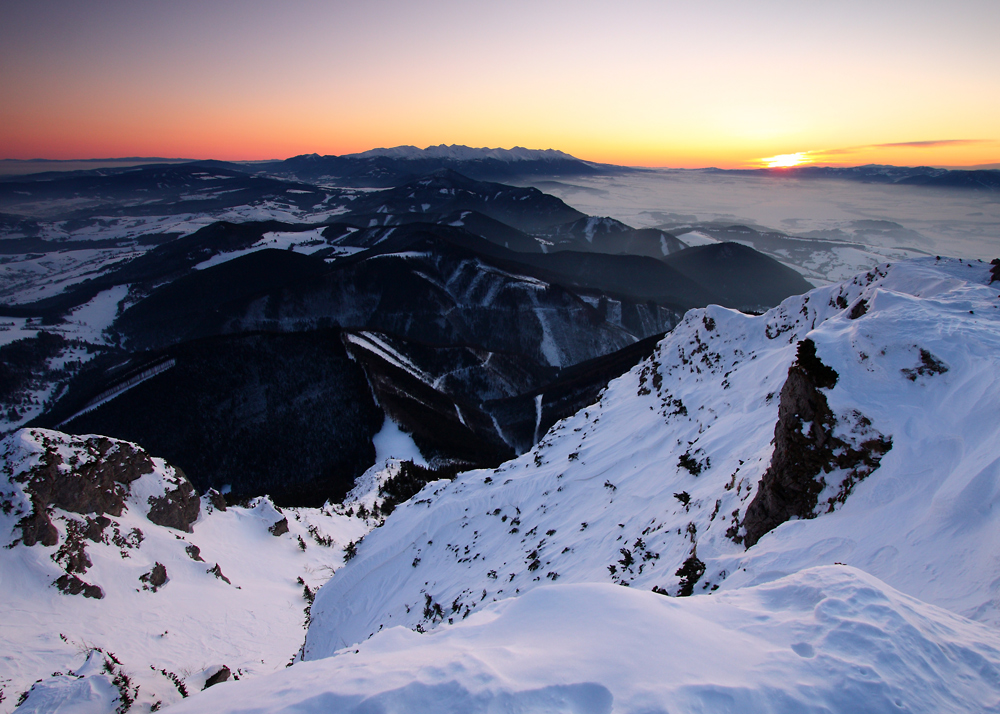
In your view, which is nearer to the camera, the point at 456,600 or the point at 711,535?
the point at 711,535

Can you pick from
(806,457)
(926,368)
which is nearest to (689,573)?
(806,457)

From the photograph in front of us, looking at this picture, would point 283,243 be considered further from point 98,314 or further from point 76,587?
point 76,587

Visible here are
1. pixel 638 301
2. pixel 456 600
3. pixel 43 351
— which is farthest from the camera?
pixel 638 301

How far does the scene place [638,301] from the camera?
127 meters

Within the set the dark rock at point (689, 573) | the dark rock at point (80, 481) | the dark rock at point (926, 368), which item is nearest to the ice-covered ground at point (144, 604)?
the dark rock at point (80, 481)

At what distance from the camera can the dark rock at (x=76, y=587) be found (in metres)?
18.6

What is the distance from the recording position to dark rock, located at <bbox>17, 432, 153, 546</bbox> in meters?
20.0

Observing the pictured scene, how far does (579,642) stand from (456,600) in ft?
38.4

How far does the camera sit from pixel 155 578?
2144cm

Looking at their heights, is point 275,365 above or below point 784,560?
below

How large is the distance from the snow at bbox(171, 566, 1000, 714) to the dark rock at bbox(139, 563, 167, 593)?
19.8 meters

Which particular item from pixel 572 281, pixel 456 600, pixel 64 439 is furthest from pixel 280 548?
pixel 572 281

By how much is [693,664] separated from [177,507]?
107ft

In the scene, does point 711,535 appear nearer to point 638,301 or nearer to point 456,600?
point 456,600
